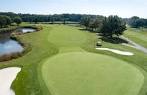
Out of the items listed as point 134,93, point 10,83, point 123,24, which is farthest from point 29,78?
point 123,24

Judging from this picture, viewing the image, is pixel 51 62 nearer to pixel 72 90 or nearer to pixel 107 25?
pixel 72 90

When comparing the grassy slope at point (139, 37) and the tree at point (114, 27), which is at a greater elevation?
the tree at point (114, 27)

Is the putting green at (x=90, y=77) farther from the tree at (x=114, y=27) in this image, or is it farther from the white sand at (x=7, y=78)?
the tree at (x=114, y=27)

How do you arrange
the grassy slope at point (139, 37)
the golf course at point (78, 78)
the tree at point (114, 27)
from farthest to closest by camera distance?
the tree at point (114, 27) < the grassy slope at point (139, 37) < the golf course at point (78, 78)

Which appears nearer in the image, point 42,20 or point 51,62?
point 51,62

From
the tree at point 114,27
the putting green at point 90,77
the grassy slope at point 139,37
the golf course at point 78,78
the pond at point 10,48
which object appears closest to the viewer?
the putting green at point 90,77

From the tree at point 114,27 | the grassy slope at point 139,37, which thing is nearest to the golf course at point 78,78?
the grassy slope at point 139,37

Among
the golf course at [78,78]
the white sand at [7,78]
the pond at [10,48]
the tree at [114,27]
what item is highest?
the tree at [114,27]
